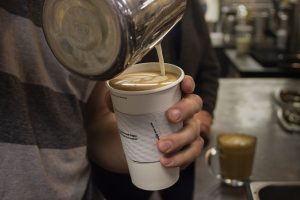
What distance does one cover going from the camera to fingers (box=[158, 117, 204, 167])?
0.50 m

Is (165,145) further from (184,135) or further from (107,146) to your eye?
(107,146)

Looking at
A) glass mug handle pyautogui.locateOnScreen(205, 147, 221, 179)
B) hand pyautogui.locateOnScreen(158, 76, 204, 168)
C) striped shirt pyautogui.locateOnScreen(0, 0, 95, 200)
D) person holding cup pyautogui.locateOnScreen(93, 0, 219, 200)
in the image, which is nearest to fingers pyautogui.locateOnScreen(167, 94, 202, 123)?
hand pyautogui.locateOnScreen(158, 76, 204, 168)

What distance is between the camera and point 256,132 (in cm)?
123

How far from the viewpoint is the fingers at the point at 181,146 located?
1.63 ft

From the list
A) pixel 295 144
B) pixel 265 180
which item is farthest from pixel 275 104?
pixel 265 180

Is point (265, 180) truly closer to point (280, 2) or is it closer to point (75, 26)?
point (75, 26)

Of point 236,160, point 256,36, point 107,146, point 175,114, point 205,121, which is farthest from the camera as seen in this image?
point 256,36

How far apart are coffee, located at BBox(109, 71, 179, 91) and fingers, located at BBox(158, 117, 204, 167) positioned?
0.07m

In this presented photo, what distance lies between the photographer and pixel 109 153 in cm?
73

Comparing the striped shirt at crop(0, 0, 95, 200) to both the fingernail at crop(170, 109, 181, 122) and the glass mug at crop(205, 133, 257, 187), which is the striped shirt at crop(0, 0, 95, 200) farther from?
the glass mug at crop(205, 133, 257, 187)

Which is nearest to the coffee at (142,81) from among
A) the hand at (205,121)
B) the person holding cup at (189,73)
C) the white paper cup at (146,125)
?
the white paper cup at (146,125)

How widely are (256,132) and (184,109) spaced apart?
788 millimetres

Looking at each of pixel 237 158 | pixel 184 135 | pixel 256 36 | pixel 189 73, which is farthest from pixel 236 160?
pixel 256 36

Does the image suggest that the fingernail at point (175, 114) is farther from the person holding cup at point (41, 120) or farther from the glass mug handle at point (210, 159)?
the glass mug handle at point (210, 159)
